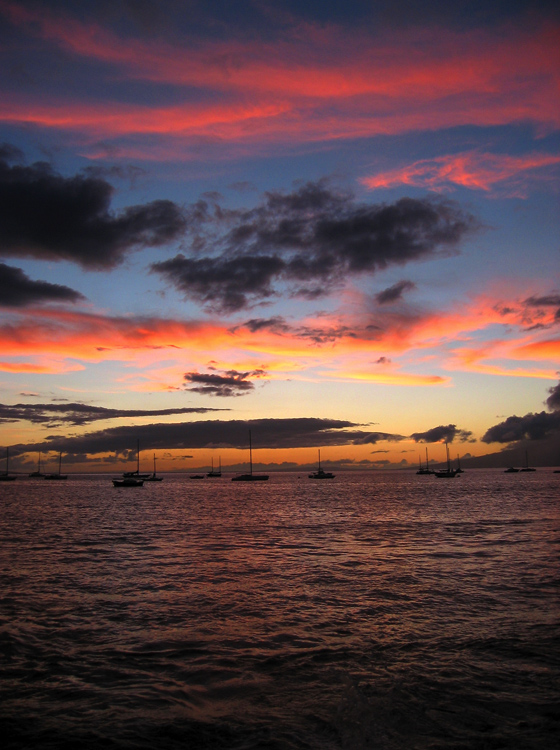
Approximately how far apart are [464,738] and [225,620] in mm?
9655

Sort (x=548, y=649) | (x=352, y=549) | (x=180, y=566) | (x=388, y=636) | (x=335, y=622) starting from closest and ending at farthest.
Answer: (x=548, y=649) → (x=388, y=636) → (x=335, y=622) → (x=180, y=566) → (x=352, y=549)

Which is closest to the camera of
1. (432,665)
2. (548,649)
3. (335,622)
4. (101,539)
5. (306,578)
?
(432,665)

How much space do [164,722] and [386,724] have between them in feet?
14.4

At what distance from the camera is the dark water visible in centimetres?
972

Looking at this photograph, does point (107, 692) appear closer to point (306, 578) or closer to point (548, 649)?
point (548, 649)

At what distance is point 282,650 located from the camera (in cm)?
1416

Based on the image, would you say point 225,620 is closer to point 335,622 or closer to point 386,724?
point 335,622

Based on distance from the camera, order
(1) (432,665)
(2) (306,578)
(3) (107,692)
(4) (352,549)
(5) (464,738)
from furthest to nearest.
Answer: (4) (352,549)
(2) (306,578)
(1) (432,665)
(3) (107,692)
(5) (464,738)

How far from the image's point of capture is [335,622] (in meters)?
16.8

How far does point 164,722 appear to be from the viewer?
10031 millimetres

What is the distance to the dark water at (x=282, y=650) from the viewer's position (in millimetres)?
9719

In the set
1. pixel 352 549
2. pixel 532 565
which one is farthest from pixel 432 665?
pixel 352 549

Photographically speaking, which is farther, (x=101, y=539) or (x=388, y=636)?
(x=101, y=539)

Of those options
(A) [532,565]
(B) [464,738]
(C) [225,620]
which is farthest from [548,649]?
(A) [532,565]
